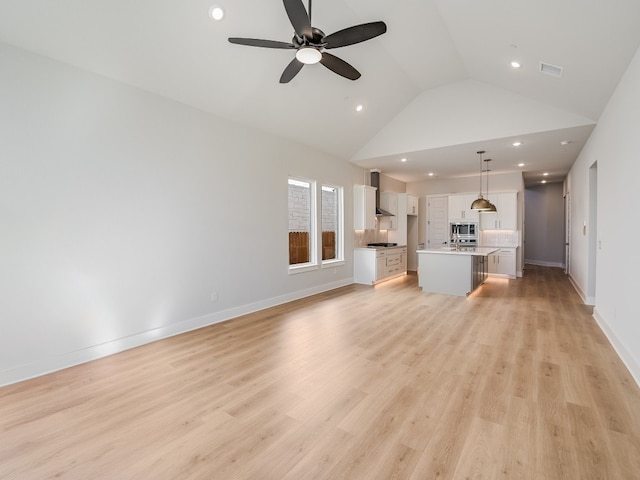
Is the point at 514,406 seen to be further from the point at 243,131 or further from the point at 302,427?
the point at 243,131

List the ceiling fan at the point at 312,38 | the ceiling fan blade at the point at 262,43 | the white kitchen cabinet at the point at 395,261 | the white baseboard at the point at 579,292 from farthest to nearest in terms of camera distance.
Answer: the white kitchen cabinet at the point at 395,261
the white baseboard at the point at 579,292
the ceiling fan blade at the point at 262,43
the ceiling fan at the point at 312,38

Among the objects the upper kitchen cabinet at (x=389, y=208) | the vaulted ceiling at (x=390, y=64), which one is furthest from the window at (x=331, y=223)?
the upper kitchen cabinet at (x=389, y=208)

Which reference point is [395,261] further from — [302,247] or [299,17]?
[299,17]

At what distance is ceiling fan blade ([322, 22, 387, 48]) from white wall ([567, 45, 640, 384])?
2.39 m

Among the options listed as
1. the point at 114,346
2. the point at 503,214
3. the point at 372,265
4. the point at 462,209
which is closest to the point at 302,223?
the point at 372,265

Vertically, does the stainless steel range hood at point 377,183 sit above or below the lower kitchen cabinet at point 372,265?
above

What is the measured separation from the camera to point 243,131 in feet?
15.6

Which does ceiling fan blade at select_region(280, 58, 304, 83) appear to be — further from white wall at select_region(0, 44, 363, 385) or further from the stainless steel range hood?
the stainless steel range hood

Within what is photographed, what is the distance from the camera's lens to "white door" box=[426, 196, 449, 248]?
913cm

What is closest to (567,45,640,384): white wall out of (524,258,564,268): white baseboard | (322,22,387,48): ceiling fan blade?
(322,22,387,48): ceiling fan blade

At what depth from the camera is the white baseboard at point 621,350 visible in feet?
8.91

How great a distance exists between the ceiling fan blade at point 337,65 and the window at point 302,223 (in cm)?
280

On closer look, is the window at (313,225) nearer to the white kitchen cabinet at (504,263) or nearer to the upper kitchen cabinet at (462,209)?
the upper kitchen cabinet at (462,209)

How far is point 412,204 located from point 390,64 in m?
4.91
